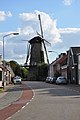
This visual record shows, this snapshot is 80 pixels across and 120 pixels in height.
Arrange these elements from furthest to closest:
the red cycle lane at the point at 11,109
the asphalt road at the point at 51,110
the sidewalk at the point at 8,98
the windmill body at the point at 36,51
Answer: the windmill body at the point at 36,51 → the sidewalk at the point at 8,98 → the red cycle lane at the point at 11,109 → the asphalt road at the point at 51,110

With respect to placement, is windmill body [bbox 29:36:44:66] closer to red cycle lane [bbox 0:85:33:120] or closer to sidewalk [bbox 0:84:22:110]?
sidewalk [bbox 0:84:22:110]

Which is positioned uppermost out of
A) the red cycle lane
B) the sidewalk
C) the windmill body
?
the windmill body

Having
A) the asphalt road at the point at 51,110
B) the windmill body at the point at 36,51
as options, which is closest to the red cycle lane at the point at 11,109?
the asphalt road at the point at 51,110

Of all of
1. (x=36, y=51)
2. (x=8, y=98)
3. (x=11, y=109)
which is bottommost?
(x=11, y=109)

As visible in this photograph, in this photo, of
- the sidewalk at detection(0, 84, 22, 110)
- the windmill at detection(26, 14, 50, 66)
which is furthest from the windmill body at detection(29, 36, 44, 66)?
the sidewalk at detection(0, 84, 22, 110)

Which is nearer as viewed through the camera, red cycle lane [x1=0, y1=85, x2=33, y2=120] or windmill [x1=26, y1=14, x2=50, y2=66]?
red cycle lane [x1=0, y1=85, x2=33, y2=120]

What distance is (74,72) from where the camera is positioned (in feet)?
273

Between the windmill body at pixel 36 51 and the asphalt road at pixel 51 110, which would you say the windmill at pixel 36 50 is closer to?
the windmill body at pixel 36 51

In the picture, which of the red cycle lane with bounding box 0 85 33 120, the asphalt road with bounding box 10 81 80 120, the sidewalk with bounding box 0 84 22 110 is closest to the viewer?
the asphalt road with bounding box 10 81 80 120

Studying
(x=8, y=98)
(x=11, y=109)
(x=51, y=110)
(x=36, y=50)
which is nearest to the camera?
(x=51, y=110)

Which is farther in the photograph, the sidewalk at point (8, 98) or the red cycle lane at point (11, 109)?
the sidewalk at point (8, 98)

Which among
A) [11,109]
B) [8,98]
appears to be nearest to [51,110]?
[11,109]

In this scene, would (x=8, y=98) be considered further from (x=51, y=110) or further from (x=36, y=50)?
(x=36, y=50)

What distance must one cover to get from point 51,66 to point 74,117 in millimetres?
115604
